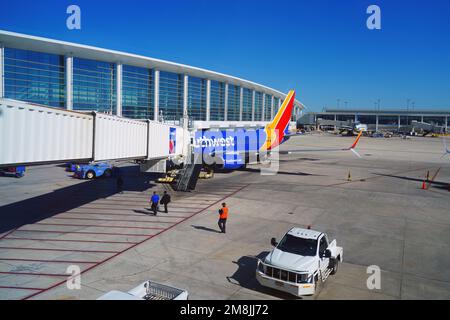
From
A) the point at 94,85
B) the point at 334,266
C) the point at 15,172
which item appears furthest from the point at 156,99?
the point at 334,266

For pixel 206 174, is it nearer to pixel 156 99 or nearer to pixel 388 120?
pixel 156 99

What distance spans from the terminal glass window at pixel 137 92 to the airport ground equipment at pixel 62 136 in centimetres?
3306

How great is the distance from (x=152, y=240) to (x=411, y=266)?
1033 cm

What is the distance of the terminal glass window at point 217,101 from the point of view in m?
74.3

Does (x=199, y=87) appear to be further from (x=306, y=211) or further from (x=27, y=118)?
(x=27, y=118)

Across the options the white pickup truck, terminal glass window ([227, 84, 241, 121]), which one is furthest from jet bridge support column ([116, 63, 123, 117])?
the white pickup truck

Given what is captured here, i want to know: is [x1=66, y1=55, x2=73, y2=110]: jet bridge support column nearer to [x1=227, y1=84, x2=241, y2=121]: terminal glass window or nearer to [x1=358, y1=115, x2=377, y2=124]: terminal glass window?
[x1=227, y1=84, x2=241, y2=121]: terminal glass window

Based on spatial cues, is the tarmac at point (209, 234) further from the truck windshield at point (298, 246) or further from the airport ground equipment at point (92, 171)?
the truck windshield at point (298, 246)

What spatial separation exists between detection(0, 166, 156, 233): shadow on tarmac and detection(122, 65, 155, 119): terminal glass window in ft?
71.4

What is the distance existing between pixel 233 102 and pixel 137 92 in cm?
3439

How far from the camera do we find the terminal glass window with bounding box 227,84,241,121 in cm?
8244

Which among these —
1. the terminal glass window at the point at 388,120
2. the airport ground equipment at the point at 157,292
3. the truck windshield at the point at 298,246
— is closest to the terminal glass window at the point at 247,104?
the truck windshield at the point at 298,246

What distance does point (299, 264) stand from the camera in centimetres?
1087
